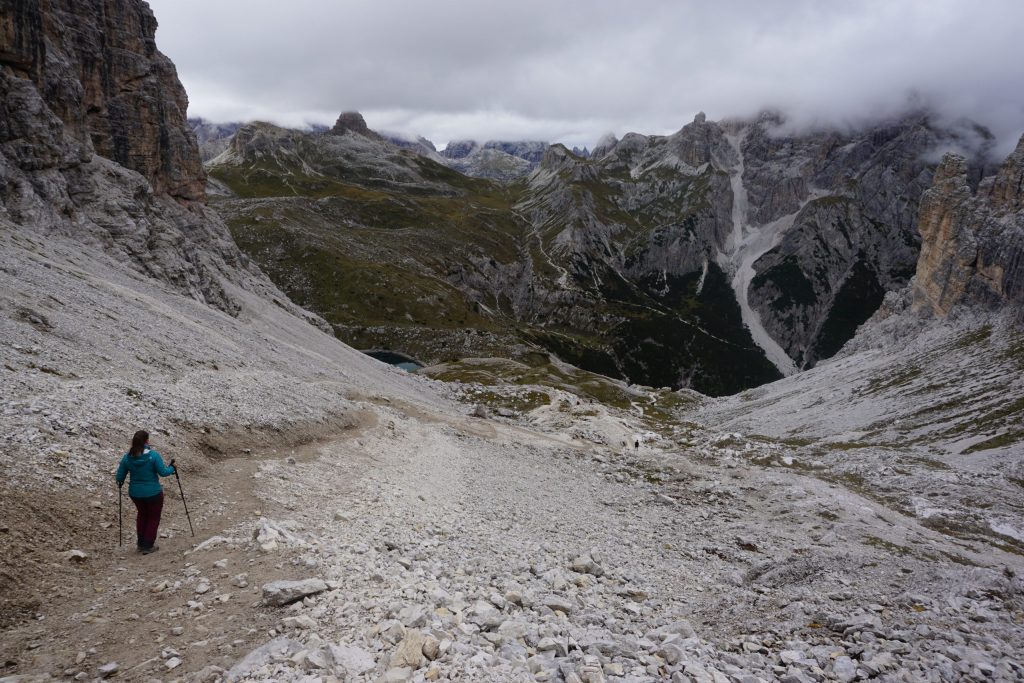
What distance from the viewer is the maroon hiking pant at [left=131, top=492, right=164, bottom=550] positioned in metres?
14.0

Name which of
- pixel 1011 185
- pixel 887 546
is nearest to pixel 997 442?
pixel 887 546

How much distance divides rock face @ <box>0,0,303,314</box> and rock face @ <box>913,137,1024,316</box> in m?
136

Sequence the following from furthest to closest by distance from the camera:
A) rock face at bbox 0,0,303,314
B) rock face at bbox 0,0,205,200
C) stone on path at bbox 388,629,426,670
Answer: rock face at bbox 0,0,205,200 < rock face at bbox 0,0,303,314 < stone on path at bbox 388,629,426,670

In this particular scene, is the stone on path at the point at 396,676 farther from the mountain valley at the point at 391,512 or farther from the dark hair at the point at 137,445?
the dark hair at the point at 137,445

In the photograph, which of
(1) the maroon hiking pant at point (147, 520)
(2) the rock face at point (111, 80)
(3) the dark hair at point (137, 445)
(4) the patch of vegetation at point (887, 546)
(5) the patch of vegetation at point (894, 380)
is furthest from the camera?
(5) the patch of vegetation at point (894, 380)

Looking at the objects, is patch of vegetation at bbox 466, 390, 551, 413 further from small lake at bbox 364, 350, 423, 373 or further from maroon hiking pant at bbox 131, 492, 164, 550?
small lake at bbox 364, 350, 423, 373

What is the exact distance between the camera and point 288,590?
11.5 metres

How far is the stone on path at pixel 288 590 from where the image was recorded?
11.4 m

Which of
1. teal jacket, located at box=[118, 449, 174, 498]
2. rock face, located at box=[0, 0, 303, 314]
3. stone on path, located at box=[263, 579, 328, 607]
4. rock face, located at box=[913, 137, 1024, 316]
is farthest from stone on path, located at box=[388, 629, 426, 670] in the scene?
rock face, located at box=[913, 137, 1024, 316]

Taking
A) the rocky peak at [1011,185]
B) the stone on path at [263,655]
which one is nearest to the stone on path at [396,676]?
the stone on path at [263,655]

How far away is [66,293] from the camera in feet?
132

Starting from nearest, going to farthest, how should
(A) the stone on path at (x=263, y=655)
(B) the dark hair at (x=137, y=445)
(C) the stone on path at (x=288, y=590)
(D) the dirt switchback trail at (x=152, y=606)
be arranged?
1. (A) the stone on path at (x=263, y=655)
2. (D) the dirt switchback trail at (x=152, y=606)
3. (C) the stone on path at (x=288, y=590)
4. (B) the dark hair at (x=137, y=445)

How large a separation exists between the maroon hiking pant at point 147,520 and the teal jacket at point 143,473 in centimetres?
17

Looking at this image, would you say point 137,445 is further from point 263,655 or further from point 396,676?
point 396,676
